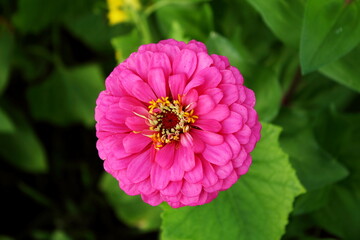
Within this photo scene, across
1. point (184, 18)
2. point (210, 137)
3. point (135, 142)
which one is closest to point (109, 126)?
point (135, 142)

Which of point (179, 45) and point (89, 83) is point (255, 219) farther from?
point (89, 83)

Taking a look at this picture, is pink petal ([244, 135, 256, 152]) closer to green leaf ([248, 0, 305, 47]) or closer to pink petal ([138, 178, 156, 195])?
pink petal ([138, 178, 156, 195])

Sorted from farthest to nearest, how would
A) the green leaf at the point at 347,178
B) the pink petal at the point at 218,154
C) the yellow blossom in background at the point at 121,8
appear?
the yellow blossom in background at the point at 121,8, the green leaf at the point at 347,178, the pink petal at the point at 218,154

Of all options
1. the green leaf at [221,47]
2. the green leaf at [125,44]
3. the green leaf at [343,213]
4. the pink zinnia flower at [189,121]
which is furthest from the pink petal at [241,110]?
the green leaf at [343,213]

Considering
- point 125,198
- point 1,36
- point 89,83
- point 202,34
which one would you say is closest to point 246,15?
point 202,34

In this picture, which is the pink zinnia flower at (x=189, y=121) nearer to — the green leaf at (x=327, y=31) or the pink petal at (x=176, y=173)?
the pink petal at (x=176, y=173)

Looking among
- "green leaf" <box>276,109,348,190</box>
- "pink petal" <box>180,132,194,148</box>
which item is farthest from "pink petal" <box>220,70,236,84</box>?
"green leaf" <box>276,109,348,190</box>
